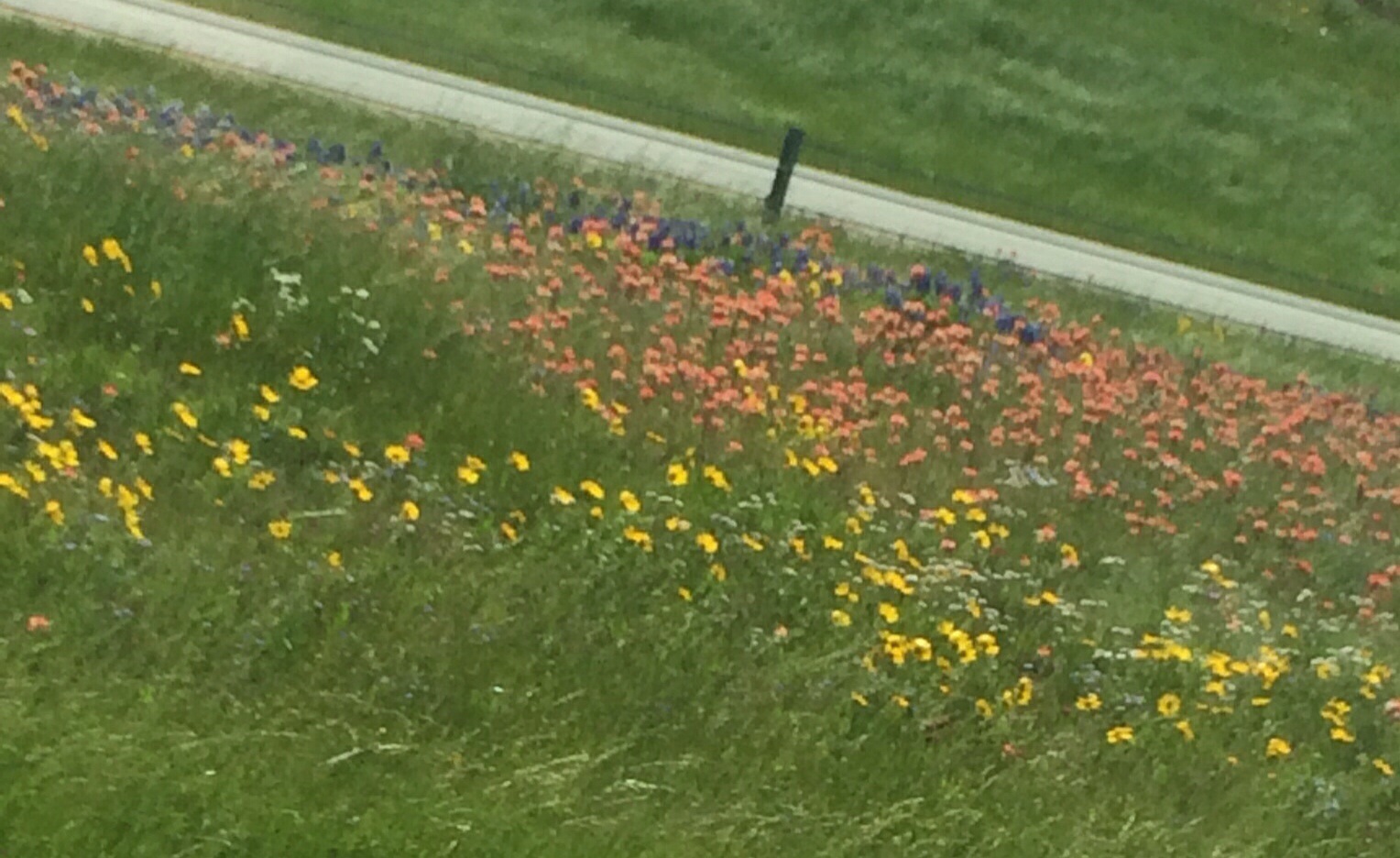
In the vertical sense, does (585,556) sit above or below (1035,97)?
below

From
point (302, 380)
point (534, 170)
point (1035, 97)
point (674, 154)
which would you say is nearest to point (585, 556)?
point (302, 380)

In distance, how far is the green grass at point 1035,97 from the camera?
20.2 meters

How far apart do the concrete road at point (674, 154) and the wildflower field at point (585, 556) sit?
4.16 meters

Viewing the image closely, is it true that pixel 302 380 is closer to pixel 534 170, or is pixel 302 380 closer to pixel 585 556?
pixel 585 556

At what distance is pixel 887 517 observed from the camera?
26.5 ft

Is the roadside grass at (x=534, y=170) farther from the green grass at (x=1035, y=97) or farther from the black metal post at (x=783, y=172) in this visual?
the green grass at (x=1035, y=97)

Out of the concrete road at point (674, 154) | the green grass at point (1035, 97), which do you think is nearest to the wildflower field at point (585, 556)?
the concrete road at point (674, 154)

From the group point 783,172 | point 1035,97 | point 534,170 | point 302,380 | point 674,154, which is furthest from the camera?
point 1035,97

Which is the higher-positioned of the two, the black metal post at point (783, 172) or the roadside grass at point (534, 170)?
the black metal post at point (783, 172)

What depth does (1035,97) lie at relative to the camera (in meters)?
25.8

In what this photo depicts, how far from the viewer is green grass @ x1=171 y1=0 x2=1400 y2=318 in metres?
20.2

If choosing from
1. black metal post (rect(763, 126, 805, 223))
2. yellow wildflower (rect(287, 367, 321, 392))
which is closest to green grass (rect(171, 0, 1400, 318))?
black metal post (rect(763, 126, 805, 223))

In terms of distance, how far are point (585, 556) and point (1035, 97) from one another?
20546 mm

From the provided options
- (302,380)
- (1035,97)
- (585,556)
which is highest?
(1035,97)
